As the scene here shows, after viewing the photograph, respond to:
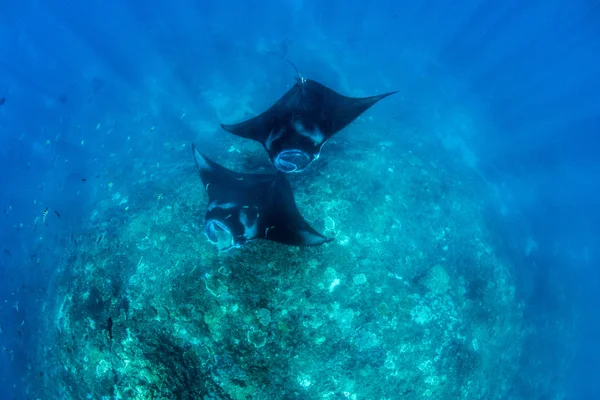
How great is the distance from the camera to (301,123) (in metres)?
5.56

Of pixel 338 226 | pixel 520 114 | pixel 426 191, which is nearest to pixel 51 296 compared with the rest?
pixel 338 226

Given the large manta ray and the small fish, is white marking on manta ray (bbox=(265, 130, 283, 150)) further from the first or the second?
the small fish

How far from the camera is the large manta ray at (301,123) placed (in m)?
5.48

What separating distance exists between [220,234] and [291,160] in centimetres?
175

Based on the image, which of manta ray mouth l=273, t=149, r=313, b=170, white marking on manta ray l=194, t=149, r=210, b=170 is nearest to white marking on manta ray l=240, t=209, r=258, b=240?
manta ray mouth l=273, t=149, r=313, b=170

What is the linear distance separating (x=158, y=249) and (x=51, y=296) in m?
4.20

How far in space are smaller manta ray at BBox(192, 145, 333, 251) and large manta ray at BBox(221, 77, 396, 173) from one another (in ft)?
1.62

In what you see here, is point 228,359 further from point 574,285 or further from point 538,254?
point 574,285

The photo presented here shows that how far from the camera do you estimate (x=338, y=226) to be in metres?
6.73

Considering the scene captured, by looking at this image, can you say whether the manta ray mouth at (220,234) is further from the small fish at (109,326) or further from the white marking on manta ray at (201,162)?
the small fish at (109,326)

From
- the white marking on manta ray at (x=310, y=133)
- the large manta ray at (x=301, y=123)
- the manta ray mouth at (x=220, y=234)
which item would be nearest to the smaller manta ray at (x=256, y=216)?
the manta ray mouth at (x=220, y=234)

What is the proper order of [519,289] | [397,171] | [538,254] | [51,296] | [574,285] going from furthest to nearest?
[574,285] → [538,254] → [519,289] → [397,171] → [51,296]

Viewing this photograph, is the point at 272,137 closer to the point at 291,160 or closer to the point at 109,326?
the point at 291,160

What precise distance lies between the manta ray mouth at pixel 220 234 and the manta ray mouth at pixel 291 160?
1342mm
